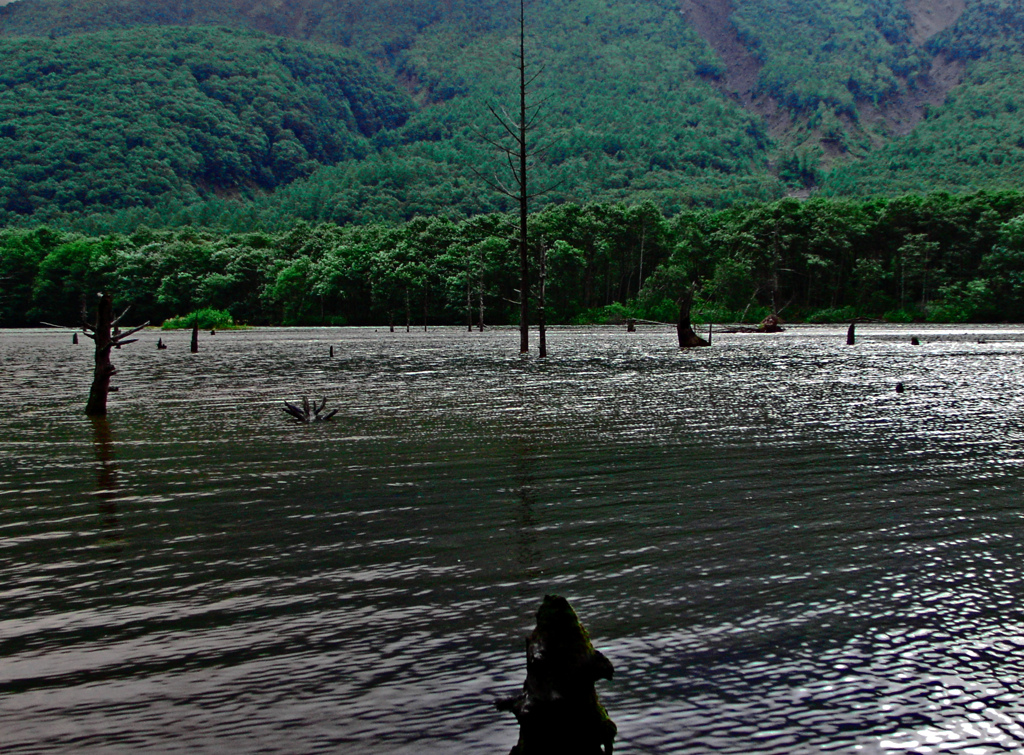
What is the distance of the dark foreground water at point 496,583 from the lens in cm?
482

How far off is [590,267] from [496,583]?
4632 inches

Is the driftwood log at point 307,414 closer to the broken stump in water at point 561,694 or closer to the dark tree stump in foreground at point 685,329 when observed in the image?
the broken stump in water at point 561,694

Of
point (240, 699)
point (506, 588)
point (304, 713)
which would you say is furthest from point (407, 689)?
point (506, 588)

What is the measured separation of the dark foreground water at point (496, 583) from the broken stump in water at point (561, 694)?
793 mm

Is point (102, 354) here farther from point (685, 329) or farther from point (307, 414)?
point (685, 329)

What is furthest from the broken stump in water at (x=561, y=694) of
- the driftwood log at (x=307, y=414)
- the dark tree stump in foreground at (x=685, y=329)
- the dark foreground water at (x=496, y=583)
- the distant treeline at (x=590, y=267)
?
the distant treeline at (x=590, y=267)

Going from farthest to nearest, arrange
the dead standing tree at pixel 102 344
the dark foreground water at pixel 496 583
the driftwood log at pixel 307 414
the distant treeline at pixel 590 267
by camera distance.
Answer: the distant treeline at pixel 590 267 < the dead standing tree at pixel 102 344 < the driftwood log at pixel 307 414 < the dark foreground water at pixel 496 583

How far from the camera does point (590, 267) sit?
123 metres

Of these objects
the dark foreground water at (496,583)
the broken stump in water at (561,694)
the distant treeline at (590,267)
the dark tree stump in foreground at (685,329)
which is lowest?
the dark foreground water at (496,583)

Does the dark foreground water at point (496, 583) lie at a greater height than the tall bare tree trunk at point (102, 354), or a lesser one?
lesser

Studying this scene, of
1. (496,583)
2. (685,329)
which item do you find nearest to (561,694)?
(496,583)

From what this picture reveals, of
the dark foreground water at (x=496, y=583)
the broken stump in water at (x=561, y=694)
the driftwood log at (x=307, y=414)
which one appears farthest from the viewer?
the driftwood log at (x=307, y=414)

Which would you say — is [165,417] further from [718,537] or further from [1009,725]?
[1009,725]

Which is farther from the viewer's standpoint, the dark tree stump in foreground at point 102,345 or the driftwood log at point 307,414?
the dark tree stump in foreground at point 102,345
